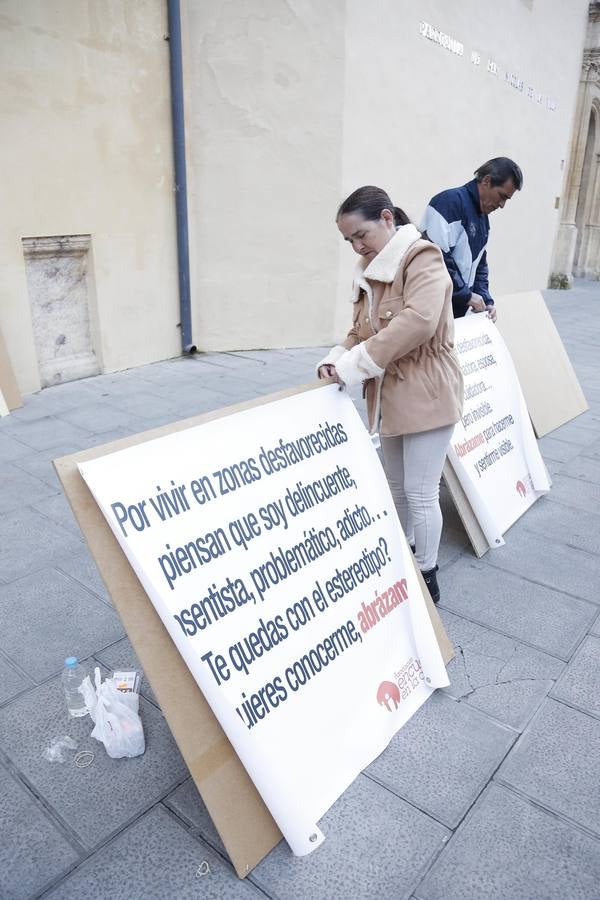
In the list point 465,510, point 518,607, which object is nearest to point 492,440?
point 465,510

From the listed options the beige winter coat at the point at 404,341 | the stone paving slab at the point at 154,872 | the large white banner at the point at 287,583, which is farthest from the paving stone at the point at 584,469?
the stone paving slab at the point at 154,872

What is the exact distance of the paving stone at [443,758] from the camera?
2.11 metres

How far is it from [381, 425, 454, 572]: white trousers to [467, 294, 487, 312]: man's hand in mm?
1433

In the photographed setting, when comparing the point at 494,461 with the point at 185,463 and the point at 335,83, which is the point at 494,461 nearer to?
the point at 185,463

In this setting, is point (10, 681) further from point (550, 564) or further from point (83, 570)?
point (550, 564)

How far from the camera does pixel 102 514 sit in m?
1.80

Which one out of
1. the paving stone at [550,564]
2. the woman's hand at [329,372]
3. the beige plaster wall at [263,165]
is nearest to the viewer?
the woman's hand at [329,372]

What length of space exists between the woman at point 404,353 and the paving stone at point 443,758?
0.69 m

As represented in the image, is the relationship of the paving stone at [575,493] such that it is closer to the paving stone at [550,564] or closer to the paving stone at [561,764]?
the paving stone at [550,564]

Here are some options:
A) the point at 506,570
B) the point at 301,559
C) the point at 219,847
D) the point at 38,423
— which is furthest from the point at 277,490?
the point at 38,423

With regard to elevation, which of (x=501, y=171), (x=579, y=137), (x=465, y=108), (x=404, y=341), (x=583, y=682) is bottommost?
(x=583, y=682)

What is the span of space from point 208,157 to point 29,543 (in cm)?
488

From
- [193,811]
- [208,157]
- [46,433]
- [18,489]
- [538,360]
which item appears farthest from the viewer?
[208,157]

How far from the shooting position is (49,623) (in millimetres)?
2936
